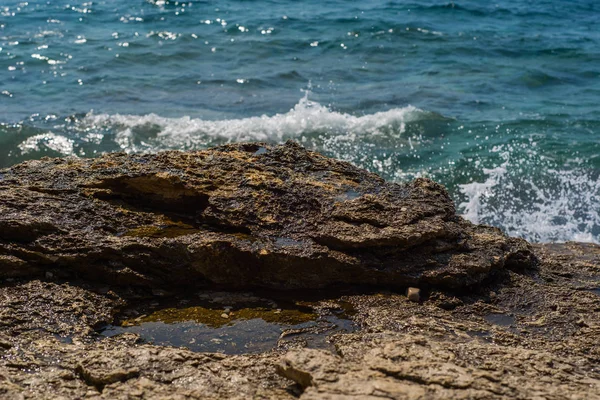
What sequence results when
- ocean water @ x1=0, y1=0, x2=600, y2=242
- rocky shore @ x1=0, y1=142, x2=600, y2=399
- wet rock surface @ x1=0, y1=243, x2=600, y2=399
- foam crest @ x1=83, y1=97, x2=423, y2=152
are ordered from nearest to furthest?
wet rock surface @ x1=0, y1=243, x2=600, y2=399, rocky shore @ x1=0, y1=142, x2=600, y2=399, ocean water @ x1=0, y1=0, x2=600, y2=242, foam crest @ x1=83, y1=97, x2=423, y2=152

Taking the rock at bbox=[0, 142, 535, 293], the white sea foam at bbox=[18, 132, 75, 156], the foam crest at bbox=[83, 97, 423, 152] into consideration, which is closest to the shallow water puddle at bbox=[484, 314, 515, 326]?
the rock at bbox=[0, 142, 535, 293]

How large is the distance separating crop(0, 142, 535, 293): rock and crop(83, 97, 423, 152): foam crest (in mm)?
5663

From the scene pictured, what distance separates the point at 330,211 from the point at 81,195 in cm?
156

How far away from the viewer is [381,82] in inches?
531

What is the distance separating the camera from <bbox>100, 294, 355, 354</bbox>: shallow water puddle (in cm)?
363

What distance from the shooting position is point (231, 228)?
14.0ft

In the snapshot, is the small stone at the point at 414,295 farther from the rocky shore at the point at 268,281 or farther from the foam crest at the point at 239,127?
the foam crest at the point at 239,127

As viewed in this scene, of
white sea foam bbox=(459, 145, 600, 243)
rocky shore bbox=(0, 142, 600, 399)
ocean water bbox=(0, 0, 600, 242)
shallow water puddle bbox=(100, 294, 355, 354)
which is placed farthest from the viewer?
ocean water bbox=(0, 0, 600, 242)

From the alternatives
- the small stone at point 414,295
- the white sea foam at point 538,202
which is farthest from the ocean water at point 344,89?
the small stone at point 414,295

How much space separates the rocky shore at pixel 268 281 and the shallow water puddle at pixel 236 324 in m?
0.02

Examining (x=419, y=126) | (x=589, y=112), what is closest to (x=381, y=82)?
(x=419, y=126)

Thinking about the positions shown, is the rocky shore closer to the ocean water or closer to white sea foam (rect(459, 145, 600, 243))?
white sea foam (rect(459, 145, 600, 243))

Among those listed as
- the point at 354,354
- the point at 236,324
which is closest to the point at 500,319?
the point at 354,354

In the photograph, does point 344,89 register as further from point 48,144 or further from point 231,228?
point 231,228
